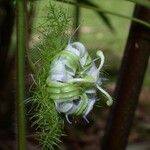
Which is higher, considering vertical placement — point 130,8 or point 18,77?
point 18,77

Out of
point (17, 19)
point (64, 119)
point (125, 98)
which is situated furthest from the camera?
point (125, 98)

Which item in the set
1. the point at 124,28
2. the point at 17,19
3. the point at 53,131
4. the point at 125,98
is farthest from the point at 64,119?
the point at 124,28

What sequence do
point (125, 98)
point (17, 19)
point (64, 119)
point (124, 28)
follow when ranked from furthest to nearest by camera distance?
point (124, 28) < point (125, 98) < point (64, 119) < point (17, 19)

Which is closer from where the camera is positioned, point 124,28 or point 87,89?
point 87,89

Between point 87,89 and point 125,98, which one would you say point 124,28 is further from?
point 87,89

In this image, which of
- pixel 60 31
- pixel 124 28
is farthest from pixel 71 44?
pixel 124 28

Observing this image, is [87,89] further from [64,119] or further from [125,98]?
[125,98]

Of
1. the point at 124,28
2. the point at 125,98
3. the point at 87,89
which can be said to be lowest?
the point at 124,28
